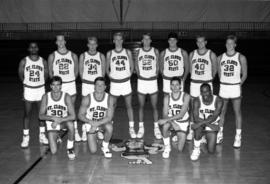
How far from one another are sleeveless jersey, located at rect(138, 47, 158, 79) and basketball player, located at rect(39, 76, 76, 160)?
1502mm

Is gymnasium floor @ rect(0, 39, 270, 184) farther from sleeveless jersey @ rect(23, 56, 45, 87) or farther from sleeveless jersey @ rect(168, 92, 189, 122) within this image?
sleeveless jersey @ rect(23, 56, 45, 87)

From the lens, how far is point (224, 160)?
575cm

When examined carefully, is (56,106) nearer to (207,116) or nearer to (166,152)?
(166,152)

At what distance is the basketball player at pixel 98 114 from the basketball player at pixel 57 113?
0.20m

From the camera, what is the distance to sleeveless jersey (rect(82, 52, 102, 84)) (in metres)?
6.64

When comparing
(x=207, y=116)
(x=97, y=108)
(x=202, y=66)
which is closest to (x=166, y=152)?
(x=207, y=116)

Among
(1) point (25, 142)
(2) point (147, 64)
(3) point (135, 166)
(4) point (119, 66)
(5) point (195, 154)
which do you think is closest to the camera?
(3) point (135, 166)

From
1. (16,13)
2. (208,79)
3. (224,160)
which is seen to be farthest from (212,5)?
(224,160)

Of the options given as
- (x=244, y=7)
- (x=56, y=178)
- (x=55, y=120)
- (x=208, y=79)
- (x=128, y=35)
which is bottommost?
(x=56, y=178)

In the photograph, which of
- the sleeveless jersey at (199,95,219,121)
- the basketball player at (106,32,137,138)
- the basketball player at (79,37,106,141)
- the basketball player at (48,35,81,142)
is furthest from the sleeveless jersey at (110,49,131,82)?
the sleeveless jersey at (199,95,219,121)

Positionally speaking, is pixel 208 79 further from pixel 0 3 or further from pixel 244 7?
pixel 0 3

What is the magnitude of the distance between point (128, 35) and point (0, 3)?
5.96m

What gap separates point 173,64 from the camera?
22.2ft

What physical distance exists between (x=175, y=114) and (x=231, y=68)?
1.18m
